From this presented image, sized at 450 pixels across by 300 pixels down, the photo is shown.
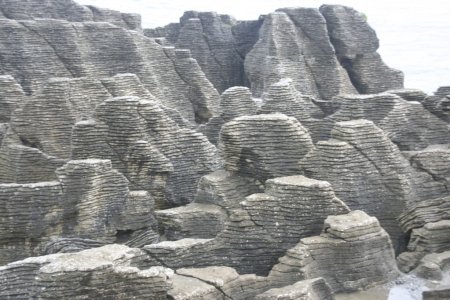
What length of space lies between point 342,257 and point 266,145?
322 centimetres

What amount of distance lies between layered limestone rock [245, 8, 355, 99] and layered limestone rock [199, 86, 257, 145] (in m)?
4.46

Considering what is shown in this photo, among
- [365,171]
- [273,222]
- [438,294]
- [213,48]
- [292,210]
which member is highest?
[213,48]

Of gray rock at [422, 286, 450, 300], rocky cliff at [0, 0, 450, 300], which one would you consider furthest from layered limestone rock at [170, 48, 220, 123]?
gray rock at [422, 286, 450, 300]

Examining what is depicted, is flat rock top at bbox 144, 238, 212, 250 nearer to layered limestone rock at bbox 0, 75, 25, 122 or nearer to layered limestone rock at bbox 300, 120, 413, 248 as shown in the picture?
layered limestone rock at bbox 300, 120, 413, 248

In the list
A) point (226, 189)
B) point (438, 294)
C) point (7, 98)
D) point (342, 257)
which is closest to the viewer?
point (438, 294)

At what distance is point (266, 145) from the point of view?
1357 cm

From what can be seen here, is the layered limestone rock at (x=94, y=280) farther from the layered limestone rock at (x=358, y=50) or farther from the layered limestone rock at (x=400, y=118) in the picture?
the layered limestone rock at (x=358, y=50)

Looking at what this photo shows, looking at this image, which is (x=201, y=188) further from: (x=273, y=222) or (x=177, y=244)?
(x=177, y=244)

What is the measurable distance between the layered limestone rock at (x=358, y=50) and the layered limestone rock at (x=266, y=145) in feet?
36.8

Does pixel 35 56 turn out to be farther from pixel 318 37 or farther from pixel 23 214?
pixel 318 37

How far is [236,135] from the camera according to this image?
13.6 meters

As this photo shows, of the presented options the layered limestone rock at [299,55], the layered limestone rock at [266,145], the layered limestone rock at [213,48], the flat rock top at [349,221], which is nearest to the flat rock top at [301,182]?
the flat rock top at [349,221]

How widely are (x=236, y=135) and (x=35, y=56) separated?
888cm

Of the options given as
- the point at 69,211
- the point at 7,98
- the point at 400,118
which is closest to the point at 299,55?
the point at 400,118
